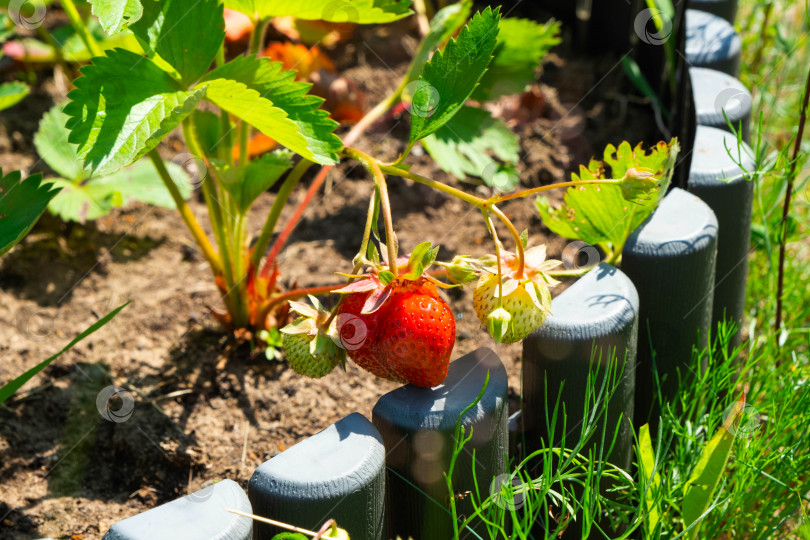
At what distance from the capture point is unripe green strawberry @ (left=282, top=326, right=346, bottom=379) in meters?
1.04

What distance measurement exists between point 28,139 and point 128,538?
159cm


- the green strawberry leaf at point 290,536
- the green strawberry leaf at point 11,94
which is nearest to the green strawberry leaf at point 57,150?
the green strawberry leaf at point 11,94

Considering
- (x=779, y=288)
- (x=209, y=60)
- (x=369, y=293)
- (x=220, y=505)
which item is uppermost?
(x=209, y=60)

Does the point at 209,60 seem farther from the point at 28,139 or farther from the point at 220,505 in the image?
the point at 28,139

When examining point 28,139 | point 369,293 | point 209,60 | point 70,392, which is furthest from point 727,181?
point 28,139

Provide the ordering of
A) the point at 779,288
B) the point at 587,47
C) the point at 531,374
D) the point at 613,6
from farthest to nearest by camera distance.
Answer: the point at 587,47 → the point at 613,6 → the point at 779,288 → the point at 531,374

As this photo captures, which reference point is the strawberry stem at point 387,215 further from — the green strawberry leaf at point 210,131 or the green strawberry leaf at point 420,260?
the green strawberry leaf at point 210,131

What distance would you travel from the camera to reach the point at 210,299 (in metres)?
1.72

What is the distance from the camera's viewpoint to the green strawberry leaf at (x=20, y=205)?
1231 mm

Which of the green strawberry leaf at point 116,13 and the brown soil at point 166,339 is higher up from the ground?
the green strawberry leaf at point 116,13

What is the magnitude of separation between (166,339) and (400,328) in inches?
30.6

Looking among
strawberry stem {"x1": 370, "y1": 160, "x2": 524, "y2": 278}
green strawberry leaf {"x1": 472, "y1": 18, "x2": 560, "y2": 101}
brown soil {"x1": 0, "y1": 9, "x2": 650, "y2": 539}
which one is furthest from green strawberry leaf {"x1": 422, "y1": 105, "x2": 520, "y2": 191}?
strawberry stem {"x1": 370, "y1": 160, "x2": 524, "y2": 278}

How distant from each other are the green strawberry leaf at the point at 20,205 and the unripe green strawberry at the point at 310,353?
1.57 feet

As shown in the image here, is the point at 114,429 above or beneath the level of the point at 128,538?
beneath
